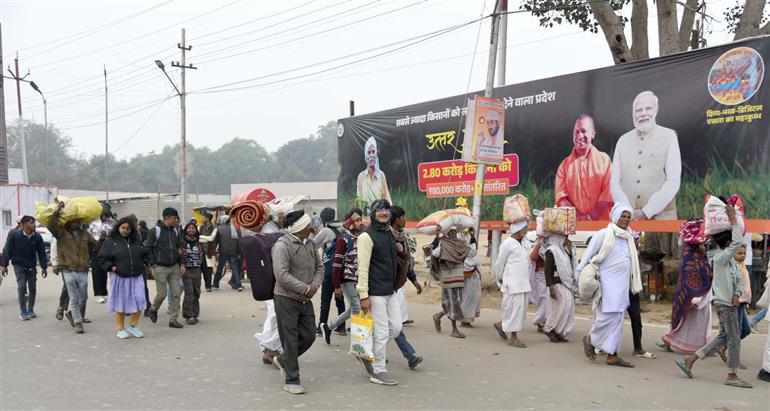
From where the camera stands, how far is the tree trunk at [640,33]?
1245 centimetres

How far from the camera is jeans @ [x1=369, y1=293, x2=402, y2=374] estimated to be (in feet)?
19.6

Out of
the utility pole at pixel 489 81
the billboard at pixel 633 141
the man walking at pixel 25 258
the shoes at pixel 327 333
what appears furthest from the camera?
the utility pole at pixel 489 81

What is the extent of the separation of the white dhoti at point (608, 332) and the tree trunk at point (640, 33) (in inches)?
296

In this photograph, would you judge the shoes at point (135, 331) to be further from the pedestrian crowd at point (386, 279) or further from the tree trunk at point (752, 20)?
the tree trunk at point (752, 20)

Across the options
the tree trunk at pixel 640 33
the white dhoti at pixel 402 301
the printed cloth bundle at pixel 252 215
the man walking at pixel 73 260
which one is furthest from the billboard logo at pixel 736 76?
the man walking at pixel 73 260

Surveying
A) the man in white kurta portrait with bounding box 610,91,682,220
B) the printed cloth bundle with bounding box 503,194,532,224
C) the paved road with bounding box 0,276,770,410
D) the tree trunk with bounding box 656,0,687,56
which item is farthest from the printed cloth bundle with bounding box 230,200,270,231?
the tree trunk with bounding box 656,0,687,56

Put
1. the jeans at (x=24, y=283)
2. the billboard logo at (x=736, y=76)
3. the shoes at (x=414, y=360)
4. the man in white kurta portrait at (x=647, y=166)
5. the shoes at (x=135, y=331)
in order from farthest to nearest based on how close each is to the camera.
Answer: the man in white kurta portrait at (x=647, y=166)
the jeans at (x=24, y=283)
the billboard logo at (x=736, y=76)
the shoes at (x=135, y=331)
the shoes at (x=414, y=360)

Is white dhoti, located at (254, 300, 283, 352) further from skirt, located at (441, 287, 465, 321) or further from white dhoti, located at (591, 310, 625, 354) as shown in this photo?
white dhoti, located at (591, 310, 625, 354)

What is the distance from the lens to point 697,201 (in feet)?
32.3

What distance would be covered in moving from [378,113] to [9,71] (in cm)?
3018

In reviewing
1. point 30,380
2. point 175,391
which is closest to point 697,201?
point 175,391

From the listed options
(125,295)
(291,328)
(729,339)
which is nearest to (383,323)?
(291,328)

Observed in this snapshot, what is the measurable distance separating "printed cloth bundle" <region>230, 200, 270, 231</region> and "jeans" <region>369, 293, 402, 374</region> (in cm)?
155

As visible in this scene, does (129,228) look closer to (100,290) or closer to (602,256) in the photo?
(100,290)
